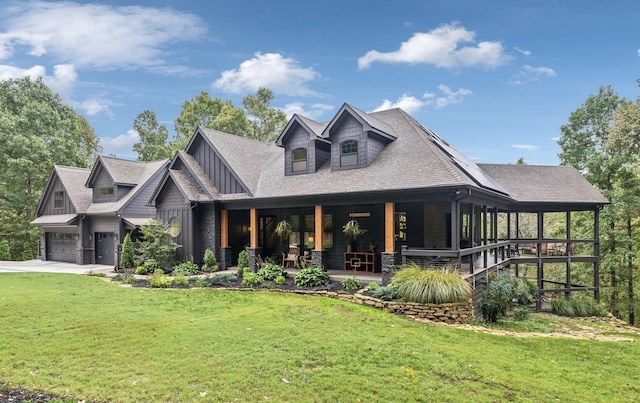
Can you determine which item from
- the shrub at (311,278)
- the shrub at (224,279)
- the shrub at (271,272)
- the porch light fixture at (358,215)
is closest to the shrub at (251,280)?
the shrub at (271,272)

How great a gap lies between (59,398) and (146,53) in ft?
59.0

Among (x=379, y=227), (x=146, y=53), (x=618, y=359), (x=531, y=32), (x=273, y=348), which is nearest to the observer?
(x=273, y=348)

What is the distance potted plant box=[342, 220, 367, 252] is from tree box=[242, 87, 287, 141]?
79.7 feet

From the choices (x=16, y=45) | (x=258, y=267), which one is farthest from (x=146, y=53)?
(x=258, y=267)

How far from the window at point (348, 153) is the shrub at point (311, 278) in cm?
454

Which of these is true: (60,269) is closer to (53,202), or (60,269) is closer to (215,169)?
(53,202)

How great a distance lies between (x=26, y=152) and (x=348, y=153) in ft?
87.1

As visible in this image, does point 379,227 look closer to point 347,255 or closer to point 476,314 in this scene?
point 347,255

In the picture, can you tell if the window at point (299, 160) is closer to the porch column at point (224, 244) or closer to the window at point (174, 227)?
the porch column at point (224, 244)

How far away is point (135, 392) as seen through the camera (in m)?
5.06

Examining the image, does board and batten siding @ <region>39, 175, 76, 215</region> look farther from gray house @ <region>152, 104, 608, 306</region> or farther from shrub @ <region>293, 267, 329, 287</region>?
shrub @ <region>293, 267, 329, 287</region>

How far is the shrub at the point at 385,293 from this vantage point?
10840mm

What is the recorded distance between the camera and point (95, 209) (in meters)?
Result: 23.1

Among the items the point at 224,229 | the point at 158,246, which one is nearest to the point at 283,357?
the point at 224,229
